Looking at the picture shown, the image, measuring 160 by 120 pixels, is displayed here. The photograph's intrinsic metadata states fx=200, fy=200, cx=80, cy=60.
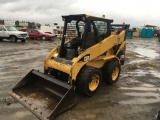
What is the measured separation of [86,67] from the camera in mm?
6215

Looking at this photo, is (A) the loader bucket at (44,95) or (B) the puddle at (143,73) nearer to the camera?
(A) the loader bucket at (44,95)

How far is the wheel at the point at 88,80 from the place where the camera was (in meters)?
5.93

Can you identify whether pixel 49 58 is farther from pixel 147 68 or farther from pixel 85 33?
pixel 147 68

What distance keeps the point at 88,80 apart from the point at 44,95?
4.53 feet

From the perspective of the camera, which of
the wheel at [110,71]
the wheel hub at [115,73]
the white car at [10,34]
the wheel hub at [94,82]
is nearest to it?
the wheel hub at [94,82]

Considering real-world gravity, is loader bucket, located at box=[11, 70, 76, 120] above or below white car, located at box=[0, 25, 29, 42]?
below

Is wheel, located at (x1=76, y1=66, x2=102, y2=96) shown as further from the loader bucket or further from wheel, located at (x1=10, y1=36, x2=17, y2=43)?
wheel, located at (x1=10, y1=36, x2=17, y2=43)

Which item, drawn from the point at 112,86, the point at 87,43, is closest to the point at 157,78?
the point at 112,86

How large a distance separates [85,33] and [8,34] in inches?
723

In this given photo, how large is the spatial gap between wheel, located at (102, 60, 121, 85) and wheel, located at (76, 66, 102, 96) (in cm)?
76

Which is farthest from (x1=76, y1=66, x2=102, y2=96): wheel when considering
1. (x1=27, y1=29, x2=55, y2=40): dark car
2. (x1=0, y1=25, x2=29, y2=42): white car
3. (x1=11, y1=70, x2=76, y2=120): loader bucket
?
(x1=27, y1=29, x2=55, y2=40): dark car

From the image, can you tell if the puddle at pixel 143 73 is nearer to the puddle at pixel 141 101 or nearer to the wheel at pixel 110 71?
the wheel at pixel 110 71

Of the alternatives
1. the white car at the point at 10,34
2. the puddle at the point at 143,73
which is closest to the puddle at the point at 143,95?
the puddle at the point at 143,73

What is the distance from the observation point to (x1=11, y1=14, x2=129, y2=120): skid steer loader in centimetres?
541
